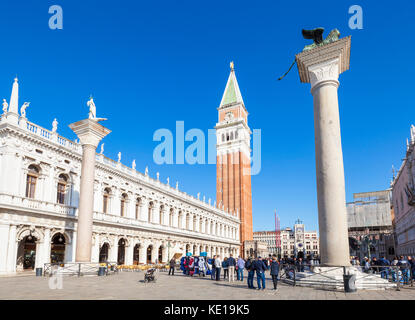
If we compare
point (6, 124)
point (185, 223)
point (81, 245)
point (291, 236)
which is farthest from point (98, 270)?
point (291, 236)

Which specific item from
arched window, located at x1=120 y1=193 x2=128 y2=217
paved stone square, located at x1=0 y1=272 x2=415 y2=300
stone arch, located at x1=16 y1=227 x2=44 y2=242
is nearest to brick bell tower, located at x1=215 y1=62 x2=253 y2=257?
arched window, located at x1=120 y1=193 x2=128 y2=217

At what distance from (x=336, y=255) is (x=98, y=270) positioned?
50.1 feet

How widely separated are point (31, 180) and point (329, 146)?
23.5 m

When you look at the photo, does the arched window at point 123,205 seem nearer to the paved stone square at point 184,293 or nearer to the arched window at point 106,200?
the arched window at point 106,200

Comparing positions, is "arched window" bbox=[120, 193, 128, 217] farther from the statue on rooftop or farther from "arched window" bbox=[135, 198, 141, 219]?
the statue on rooftop

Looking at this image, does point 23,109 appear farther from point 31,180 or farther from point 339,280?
point 339,280

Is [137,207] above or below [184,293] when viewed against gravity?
above

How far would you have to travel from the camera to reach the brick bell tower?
8376cm

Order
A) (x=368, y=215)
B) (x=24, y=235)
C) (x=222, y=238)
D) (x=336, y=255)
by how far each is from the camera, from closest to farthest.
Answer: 1. (x=336, y=255)
2. (x=24, y=235)
3. (x=222, y=238)
4. (x=368, y=215)

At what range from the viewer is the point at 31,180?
89.0 ft

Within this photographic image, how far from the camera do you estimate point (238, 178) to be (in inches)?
3339

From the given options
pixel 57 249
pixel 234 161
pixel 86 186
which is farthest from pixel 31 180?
pixel 234 161

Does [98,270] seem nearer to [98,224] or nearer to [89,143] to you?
[89,143]

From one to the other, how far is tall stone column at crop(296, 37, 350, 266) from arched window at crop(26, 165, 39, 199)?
22.4 m
